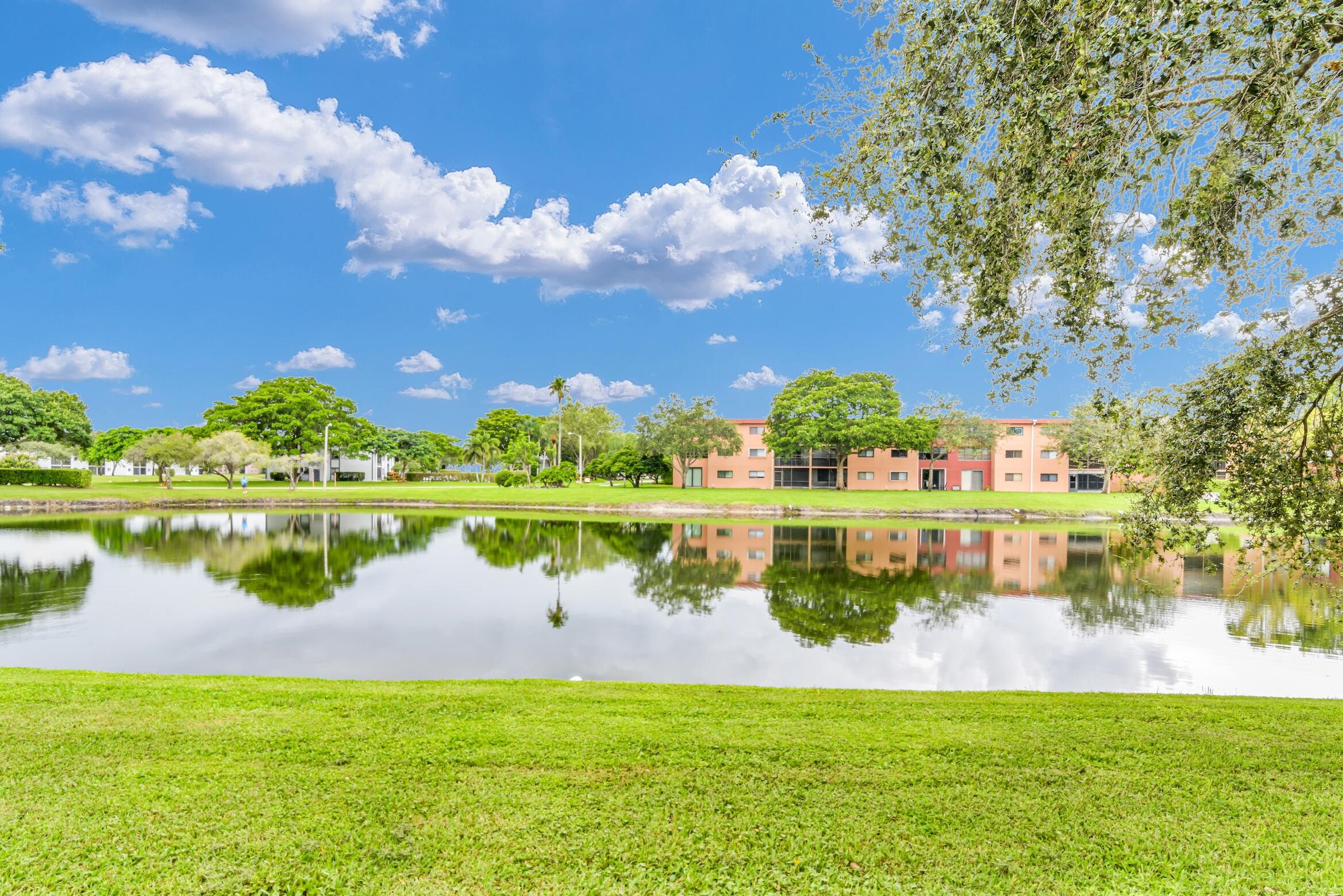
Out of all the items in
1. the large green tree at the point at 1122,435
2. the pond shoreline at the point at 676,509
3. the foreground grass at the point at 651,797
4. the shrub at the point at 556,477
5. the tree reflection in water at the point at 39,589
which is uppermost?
Result: the large green tree at the point at 1122,435

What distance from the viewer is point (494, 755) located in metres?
4.45

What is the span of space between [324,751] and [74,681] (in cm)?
384

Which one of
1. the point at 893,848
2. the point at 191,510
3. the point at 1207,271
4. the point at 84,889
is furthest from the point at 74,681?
the point at 191,510

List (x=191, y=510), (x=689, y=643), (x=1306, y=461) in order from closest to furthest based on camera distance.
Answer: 1. (x=1306, y=461)
2. (x=689, y=643)
3. (x=191, y=510)

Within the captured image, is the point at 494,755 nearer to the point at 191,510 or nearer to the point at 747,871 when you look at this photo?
the point at 747,871

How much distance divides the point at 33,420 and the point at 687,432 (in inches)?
1961

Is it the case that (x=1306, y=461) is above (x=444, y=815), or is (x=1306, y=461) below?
above

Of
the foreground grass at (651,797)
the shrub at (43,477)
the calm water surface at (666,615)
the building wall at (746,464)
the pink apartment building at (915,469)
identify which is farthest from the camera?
the building wall at (746,464)

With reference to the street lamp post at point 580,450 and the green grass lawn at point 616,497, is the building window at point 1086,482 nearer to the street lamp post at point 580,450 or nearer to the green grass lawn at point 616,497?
the green grass lawn at point 616,497

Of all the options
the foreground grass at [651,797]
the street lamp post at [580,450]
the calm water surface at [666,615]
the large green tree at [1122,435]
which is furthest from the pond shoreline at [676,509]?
the foreground grass at [651,797]

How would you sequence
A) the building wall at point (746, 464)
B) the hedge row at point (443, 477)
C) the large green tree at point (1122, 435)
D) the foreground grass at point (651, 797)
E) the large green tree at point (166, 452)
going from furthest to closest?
the hedge row at point (443, 477)
the building wall at point (746, 464)
the large green tree at point (166, 452)
the large green tree at point (1122, 435)
the foreground grass at point (651, 797)

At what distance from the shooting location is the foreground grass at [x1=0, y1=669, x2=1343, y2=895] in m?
3.22

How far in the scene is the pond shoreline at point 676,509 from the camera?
3947cm

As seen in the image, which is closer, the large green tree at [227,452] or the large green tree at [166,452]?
the large green tree at [227,452]
